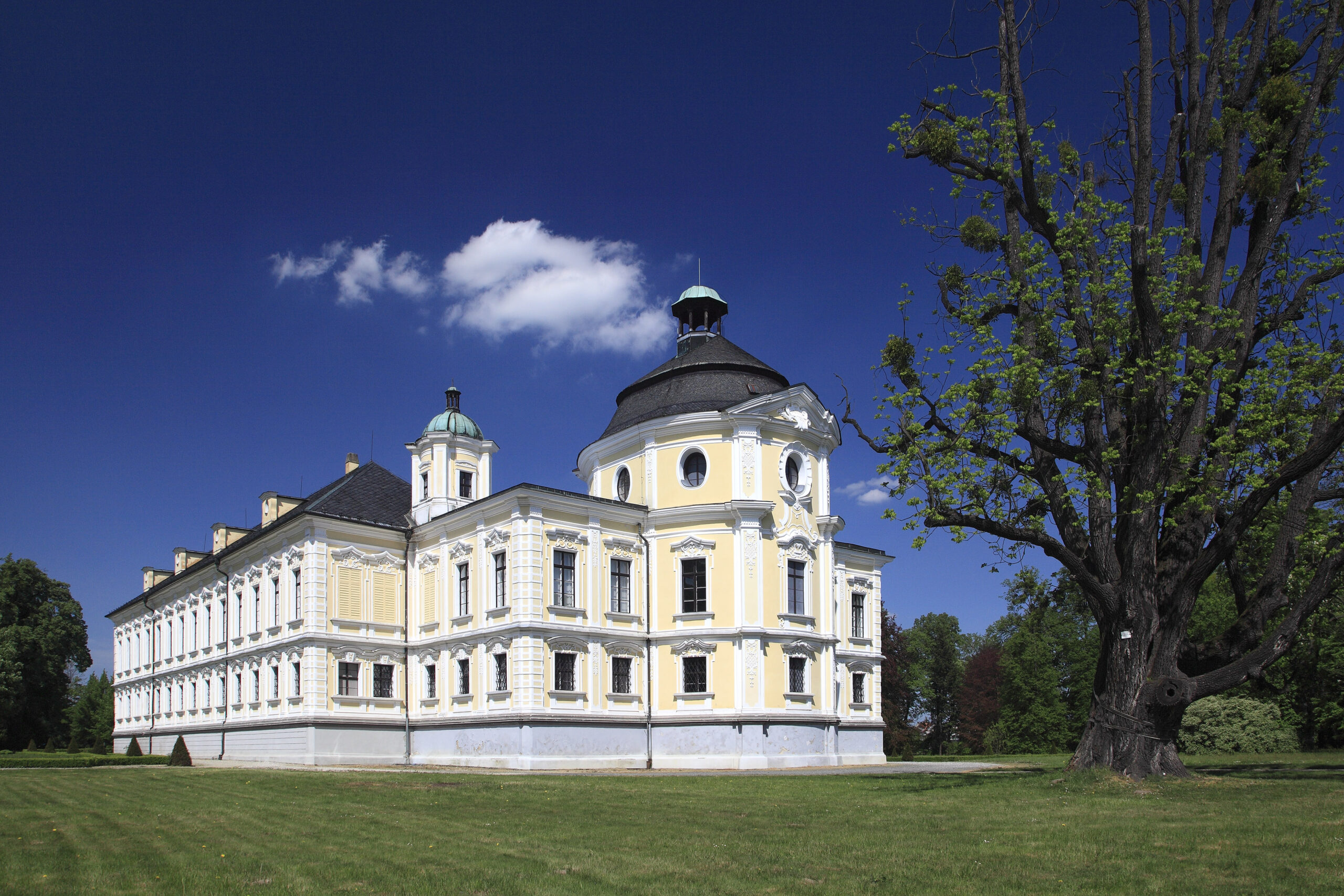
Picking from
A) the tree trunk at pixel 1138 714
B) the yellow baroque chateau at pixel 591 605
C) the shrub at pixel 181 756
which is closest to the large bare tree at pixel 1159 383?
the tree trunk at pixel 1138 714

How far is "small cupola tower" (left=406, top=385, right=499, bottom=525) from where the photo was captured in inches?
1539

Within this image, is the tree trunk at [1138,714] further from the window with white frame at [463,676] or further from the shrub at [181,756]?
the shrub at [181,756]

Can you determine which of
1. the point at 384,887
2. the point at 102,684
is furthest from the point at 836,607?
the point at 102,684

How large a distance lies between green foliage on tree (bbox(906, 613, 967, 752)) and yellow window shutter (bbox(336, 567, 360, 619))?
4724 cm

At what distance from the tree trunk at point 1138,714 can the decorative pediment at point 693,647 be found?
15890 mm

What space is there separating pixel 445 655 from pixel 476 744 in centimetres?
389

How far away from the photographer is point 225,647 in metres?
42.8

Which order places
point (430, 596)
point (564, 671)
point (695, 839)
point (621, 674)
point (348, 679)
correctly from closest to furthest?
point (695, 839)
point (564, 671)
point (621, 674)
point (348, 679)
point (430, 596)

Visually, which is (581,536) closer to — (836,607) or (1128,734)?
(836,607)

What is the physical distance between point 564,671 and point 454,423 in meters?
12.8

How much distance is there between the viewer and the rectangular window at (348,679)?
1404 inches

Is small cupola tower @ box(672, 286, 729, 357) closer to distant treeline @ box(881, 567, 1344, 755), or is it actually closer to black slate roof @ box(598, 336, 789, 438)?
black slate roof @ box(598, 336, 789, 438)

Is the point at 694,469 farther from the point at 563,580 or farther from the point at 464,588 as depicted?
the point at 464,588

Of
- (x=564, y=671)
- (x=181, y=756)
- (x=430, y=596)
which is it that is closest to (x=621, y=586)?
(x=564, y=671)
